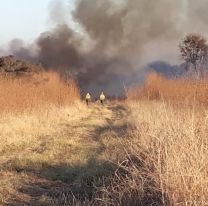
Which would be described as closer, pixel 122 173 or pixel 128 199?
pixel 128 199

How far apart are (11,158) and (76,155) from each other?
3.83ft

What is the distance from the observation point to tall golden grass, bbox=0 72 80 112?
16312mm

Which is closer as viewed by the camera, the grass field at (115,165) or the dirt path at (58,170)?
the grass field at (115,165)

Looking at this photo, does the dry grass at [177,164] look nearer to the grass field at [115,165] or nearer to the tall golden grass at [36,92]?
the grass field at [115,165]

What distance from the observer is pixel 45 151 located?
34.2 feet

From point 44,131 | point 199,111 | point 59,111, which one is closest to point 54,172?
point 199,111

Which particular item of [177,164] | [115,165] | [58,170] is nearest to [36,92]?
[58,170]

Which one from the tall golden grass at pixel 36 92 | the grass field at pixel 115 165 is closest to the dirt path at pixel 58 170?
the grass field at pixel 115 165

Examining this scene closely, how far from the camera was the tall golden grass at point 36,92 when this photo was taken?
642 inches

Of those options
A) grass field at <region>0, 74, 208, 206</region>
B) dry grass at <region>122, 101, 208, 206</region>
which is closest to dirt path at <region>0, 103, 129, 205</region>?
grass field at <region>0, 74, 208, 206</region>

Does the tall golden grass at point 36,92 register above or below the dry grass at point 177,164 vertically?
above

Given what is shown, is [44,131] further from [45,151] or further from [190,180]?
[190,180]

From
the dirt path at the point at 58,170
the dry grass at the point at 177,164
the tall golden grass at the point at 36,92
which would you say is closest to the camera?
the dry grass at the point at 177,164

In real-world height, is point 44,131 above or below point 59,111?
below
